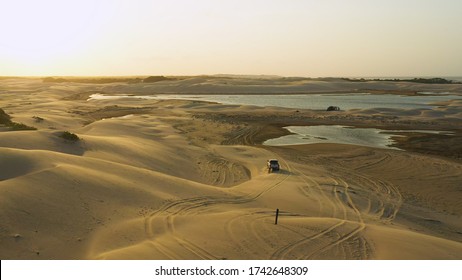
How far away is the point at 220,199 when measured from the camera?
16078 millimetres

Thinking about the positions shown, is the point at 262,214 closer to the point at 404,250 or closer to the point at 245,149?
the point at 404,250

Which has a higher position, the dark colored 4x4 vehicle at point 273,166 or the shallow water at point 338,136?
the shallow water at point 338,136

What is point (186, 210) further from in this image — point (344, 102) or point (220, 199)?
point (344, 102)

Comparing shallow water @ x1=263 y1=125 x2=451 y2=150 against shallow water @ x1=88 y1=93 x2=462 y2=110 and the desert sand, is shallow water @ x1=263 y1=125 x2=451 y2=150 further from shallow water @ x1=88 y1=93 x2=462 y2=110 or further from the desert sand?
shallow water @ x1=88 y1=93 x2=462 y2=110

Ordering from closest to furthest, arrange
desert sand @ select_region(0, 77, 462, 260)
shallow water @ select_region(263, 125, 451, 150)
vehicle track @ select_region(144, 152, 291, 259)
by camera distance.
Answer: vehicle track @ select_region(144, 152, 291, 259) < desert sand @ select_region(0, 77, 462, 260) < shallow water @ select_region(263, 125, 451, 150)

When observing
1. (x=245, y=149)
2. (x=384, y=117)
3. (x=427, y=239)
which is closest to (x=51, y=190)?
(x=427, y=239)

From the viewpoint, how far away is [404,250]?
35.9ft

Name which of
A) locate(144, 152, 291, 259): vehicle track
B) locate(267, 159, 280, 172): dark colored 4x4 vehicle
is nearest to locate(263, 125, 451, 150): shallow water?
locate(267, 159, 280, 172): dark colored 4x4 vehicle

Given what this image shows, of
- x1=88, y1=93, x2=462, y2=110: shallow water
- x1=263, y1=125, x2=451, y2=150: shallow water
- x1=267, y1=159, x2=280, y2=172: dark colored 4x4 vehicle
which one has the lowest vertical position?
x1=267, y1=159, x2=280, y2=172: dark colored 4x4 vehicle

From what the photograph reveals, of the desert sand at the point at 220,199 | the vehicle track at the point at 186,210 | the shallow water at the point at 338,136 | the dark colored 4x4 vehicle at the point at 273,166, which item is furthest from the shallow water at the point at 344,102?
the vehicle track at the point at 186,210

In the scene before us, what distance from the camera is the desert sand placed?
417 inches

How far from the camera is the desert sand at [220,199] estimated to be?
34.8ft

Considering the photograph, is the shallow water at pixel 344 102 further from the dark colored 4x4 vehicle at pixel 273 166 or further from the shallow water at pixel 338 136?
the dark colored 4x4 vehicle at pixel 273 166
